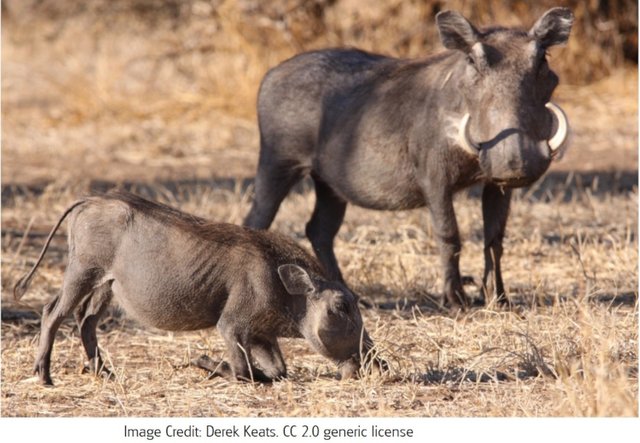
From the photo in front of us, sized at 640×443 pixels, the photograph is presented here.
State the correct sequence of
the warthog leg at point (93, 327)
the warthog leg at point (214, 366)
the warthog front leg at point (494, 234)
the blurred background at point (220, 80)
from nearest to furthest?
the warthog leg at point (214, 366), the warthog leg at point (93, 327), the warthog front leg at point (494, 234), the blurred background at point (220, 80)

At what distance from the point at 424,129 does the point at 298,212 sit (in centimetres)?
275

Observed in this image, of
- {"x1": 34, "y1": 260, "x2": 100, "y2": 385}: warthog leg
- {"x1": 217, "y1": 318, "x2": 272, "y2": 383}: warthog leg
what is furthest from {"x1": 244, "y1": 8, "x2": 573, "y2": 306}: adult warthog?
{"x1": 34, "y1": 260, "x2": 100, "y2": 385}: warthog leg

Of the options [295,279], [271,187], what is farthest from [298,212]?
[295,279]

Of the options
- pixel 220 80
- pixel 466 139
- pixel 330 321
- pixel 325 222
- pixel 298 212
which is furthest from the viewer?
pixel 220 80

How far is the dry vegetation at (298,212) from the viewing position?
15.5 feet

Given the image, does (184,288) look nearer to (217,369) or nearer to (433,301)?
(217,369)

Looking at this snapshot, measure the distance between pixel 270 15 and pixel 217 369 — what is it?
28.9 ft

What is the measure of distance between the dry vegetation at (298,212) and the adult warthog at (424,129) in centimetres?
41

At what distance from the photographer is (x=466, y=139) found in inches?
231

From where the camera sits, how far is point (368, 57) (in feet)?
23.4

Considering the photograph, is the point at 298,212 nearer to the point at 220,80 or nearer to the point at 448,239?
the point at 448,239

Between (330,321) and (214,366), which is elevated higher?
(330,321)

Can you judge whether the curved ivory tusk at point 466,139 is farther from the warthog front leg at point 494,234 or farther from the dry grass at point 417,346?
the dry grass at point 417,346

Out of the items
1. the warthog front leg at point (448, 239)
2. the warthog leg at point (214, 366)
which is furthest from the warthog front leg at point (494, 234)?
the warthog leg at point (214, 366)
